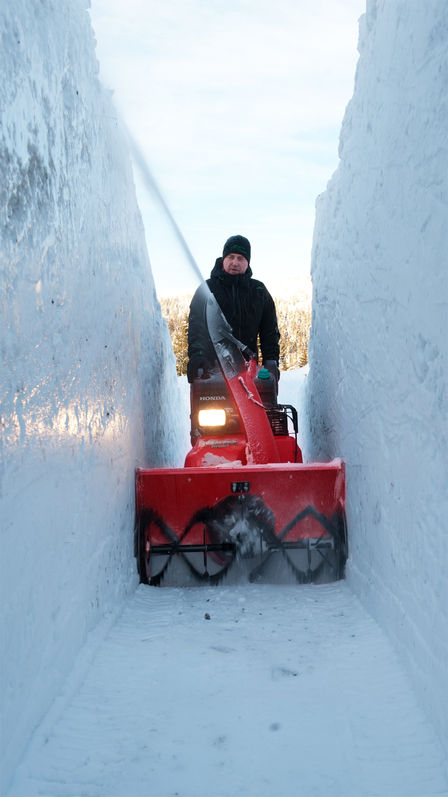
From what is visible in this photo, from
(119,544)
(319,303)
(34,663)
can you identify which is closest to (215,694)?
(34,663)

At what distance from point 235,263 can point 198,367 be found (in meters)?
1.01

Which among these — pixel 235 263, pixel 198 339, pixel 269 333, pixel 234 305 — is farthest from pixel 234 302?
pixel 269 333

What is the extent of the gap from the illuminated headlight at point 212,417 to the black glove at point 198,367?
0.47 metres

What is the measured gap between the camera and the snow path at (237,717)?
1697 millimetres

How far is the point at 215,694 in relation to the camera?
2.22 meters

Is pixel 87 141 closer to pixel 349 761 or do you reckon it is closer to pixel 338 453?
pixel 338 453

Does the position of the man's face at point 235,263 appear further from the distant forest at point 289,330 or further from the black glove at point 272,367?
the distant forest at point 289,330

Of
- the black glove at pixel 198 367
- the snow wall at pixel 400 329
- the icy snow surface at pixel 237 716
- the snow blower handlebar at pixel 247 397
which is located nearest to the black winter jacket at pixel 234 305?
the black glove at pixel 198 367

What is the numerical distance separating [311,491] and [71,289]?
199 centimetres

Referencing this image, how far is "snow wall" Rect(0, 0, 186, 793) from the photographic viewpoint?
68.8 inches

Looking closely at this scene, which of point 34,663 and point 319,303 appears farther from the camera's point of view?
point 319,303

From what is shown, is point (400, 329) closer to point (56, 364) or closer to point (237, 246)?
point (56, 364)

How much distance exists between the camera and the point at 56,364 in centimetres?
223

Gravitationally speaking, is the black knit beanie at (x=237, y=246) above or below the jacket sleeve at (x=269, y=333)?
above
